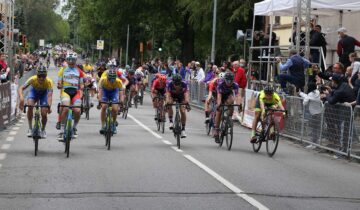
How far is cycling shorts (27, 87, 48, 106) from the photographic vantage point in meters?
13.6

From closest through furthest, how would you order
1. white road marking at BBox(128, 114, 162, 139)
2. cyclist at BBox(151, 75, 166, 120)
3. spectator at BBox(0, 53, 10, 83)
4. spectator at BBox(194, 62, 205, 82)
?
white road marking at BBox(128, 114, 162, 139) → cyclist at BBox(151, 75, 166, 120) → spectator at BBox(0, 53, 10, 83) → spectator at BBox(194, 62, 205, 82)

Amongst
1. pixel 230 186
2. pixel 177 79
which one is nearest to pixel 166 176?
pixel 230 186

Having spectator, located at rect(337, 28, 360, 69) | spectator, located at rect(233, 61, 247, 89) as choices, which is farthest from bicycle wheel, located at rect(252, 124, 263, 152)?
spectator, located at rect(233, 61, 247, 89)

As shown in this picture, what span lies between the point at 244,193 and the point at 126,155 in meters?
4.22

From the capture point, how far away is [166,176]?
1069 cm

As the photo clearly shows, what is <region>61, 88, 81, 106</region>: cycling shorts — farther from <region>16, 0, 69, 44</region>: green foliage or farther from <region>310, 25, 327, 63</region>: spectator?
<region>16, 0, 69, 44</region>: green foliage

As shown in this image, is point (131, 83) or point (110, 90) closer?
point (110, 90)

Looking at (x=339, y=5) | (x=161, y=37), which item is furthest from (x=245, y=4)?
(x=161, y=37)

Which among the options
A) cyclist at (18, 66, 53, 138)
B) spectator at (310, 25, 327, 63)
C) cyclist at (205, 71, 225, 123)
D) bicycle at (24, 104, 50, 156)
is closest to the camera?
bicycle at (24, 104, 50, 156)

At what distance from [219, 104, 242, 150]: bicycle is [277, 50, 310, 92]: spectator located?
3916 mm

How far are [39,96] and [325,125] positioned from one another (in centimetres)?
623

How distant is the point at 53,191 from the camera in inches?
361

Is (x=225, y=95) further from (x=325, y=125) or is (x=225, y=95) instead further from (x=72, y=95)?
(x=72, y=95)

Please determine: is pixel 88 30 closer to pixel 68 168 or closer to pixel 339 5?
pixel 339 5
